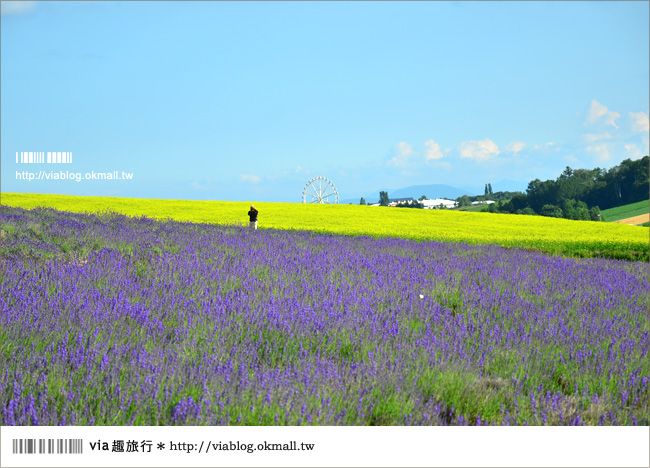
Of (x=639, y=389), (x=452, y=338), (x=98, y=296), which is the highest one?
(x=98, y=296)

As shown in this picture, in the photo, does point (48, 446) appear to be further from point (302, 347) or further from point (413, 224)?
point (413, 224)

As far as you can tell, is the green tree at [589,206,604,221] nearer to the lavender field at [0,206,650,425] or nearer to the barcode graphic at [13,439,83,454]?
the lavender field at [0,206,650,425]

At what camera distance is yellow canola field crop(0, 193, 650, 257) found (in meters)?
17.2

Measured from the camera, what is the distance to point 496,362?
3283mm

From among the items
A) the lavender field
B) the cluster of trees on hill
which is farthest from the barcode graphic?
the cluster of trees on hill

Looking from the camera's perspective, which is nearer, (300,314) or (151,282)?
(300,314)

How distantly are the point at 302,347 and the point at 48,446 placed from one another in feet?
4.77

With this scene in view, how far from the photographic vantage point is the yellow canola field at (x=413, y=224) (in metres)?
17.2

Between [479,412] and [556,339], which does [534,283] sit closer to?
[556,339]

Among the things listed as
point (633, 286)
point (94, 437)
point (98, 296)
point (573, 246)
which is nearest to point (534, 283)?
point (633, 286)

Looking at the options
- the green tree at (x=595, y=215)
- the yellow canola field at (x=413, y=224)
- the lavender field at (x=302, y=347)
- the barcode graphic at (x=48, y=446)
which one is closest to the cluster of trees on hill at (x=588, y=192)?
the green tree at (x=595, y=215)

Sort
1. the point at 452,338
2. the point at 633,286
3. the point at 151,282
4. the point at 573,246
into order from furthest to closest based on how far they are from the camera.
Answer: the point at 573,246
the point at 633,286
the point at 151,282
the point at 452,338

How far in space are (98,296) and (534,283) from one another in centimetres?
478

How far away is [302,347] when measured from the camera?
308 centimetres
